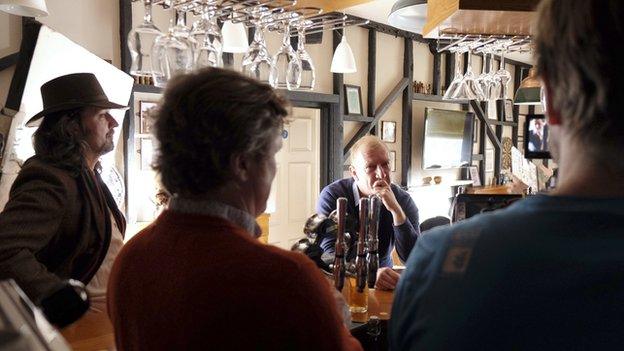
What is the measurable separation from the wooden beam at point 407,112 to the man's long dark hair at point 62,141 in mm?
4714

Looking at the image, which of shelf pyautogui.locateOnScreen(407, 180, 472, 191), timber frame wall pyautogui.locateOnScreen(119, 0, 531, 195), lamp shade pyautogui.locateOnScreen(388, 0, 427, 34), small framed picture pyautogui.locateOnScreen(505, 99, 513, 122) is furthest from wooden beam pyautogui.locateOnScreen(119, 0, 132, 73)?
small framed picture pyautogui.locateOnScreen(505, 99, 513, 122)

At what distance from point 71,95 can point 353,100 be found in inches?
154

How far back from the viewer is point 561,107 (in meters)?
0.67

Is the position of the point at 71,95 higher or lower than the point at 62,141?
higher

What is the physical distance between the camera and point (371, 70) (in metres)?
5.77

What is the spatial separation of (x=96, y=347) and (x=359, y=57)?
15.9 feet

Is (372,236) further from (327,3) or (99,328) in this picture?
(99,328)

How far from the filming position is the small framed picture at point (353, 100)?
5.52 meters

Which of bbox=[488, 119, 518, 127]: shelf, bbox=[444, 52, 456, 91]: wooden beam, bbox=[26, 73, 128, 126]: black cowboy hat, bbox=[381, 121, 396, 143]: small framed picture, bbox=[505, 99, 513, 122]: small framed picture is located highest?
bbox=[444, 52, 456, 91]: wooden beam

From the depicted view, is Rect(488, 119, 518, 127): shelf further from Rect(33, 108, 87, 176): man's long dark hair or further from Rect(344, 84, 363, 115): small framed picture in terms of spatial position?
Rect(33, 108, 87, 176): man's long dark hair

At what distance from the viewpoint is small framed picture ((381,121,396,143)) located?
5992mm

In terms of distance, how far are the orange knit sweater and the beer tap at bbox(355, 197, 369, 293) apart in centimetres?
51

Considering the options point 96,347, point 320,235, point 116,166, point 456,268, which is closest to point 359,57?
point 116,166

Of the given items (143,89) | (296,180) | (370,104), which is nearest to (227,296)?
(143,89)
